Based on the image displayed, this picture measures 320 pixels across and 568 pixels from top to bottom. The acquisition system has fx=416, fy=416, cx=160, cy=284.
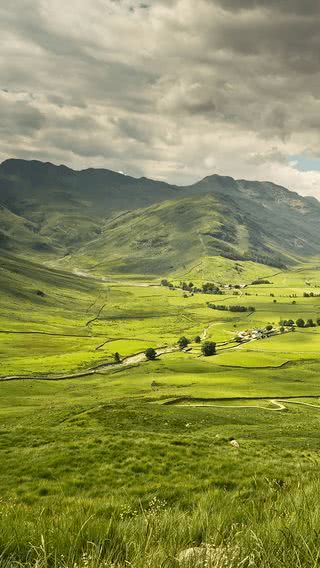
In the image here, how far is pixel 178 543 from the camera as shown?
389 cm

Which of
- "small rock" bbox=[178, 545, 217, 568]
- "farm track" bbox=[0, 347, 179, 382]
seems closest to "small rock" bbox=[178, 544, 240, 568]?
"small rock" bbox=[178, 545, 217, 568]

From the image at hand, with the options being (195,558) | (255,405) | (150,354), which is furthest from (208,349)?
(195,558)

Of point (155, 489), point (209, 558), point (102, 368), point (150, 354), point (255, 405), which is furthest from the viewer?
point (150, 354)

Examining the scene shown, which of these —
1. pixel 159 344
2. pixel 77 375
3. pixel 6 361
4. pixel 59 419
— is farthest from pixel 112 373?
pixel 59 419

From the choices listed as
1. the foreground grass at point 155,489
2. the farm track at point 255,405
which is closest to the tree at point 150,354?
the farm track at point 255,405

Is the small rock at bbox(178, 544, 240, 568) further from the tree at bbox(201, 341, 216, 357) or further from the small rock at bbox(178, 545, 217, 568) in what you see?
the tree at bbox(201, 341, 216, 357)

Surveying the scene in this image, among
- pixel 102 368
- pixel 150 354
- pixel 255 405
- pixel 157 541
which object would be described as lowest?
pixel 102 368

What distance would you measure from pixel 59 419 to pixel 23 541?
4863 cm

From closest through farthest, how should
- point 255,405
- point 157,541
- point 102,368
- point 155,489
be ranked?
point 157,541 < point 155,489 < point 255,405 < point 102,368

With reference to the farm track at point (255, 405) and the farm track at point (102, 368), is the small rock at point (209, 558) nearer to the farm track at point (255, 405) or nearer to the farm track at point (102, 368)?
the farm track at point (255, 405)

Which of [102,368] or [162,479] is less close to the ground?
[162,479]

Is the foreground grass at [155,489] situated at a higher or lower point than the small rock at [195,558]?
lower

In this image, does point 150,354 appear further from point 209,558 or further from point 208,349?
point 209,558

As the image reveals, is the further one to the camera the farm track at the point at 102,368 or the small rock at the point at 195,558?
the farm track at the point at 102,368
